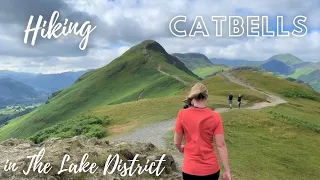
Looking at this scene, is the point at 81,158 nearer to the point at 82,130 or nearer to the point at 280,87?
the point at 82,130

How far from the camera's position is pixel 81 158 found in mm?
18766

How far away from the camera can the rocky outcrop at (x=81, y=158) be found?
17141mm

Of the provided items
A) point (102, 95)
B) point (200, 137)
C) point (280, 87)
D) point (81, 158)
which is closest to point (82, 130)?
point (81, 158)

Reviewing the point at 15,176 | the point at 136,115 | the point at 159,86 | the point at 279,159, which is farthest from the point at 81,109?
the point at 15,176

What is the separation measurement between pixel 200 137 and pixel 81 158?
1096 centimetres

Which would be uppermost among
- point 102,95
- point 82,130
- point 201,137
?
point 201,137

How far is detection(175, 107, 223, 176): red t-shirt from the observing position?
9.59 meters

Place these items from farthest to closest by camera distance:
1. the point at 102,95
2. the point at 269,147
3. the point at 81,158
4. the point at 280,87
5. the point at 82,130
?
the point at 102,95 → the point at 280,87 → the point at 82,130 → the point at 269,147 → the point at 81,158

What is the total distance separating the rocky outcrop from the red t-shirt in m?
8.58

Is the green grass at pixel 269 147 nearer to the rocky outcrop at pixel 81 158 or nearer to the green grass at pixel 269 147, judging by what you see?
the green grass at pixel 269 147

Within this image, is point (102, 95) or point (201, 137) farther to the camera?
point (102, 95)

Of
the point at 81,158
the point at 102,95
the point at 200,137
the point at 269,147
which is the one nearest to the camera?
the point at 200,137

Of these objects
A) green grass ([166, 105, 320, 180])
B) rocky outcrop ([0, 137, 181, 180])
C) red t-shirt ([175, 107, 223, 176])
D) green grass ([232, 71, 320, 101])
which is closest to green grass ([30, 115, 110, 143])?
green grass ([166, 105, 320, 180])

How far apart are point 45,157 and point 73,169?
70.6 inches
